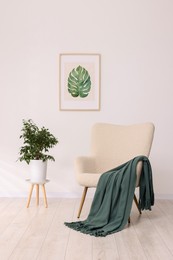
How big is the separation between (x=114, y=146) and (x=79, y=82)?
104cm

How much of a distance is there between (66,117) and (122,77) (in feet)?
2.75

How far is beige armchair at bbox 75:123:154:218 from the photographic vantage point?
4.27 metres

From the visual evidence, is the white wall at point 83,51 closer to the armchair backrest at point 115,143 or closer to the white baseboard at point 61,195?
the white baseboard at point 61,195

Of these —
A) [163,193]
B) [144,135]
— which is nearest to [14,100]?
[144,135]

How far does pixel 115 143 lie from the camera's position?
451 centimetres

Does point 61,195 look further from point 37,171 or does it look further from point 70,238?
point 70,238

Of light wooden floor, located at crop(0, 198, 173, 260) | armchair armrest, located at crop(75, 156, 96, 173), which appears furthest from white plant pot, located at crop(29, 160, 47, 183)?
armchair armrest, located at crop(75, 156, 96, 173)

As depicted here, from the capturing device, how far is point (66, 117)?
201 inches

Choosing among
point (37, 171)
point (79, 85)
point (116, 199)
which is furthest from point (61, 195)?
point (116, 199)

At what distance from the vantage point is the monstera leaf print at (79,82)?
5.10 m

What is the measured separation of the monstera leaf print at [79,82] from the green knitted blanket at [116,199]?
1.47m

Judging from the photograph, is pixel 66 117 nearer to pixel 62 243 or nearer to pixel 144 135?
pixel 144 135

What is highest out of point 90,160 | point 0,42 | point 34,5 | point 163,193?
point 34,5

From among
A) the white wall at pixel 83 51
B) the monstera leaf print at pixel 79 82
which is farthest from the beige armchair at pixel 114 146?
the monstera leaf print at pixel 79 82
